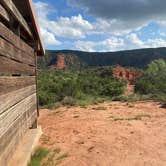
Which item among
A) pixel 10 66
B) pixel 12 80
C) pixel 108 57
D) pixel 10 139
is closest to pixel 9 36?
pixel 10 66

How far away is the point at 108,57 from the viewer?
9494 cm

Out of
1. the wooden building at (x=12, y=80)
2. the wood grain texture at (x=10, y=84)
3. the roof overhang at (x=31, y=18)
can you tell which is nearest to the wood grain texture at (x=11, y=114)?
the wooden building at (x=12, y=80)

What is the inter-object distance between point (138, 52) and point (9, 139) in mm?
92067

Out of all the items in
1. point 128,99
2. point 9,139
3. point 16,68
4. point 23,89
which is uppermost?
point 16,68

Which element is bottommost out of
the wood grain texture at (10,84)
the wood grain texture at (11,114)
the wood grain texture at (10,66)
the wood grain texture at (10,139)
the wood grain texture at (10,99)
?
the wood grain texture at (10,139)

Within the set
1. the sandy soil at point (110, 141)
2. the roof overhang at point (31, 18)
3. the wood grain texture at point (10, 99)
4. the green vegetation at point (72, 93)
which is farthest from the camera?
the green vegetation at point (72, 93)

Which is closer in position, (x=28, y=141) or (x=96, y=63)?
(x=28, y=141)

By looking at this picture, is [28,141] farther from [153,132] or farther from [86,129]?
[153,132]

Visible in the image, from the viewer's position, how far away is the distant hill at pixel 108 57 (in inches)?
3460

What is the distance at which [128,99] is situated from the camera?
16.8 metres

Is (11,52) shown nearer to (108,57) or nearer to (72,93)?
(72,93)

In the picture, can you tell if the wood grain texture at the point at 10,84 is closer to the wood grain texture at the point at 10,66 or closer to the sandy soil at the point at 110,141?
the wood grain texture at the point at 10,66

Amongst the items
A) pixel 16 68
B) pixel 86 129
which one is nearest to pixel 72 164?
pixel 16 68

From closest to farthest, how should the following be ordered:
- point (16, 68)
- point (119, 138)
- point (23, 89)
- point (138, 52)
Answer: point (16, 68) < point (23, 89) < point (119, 138) < point (138, 52)
